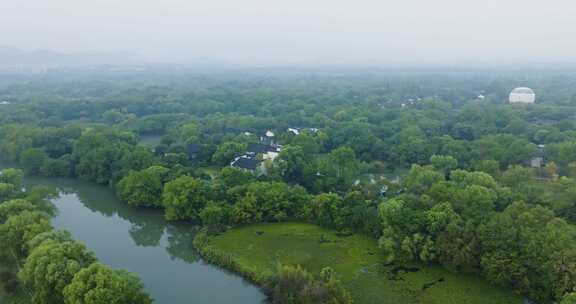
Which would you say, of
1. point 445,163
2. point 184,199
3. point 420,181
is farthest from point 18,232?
point 445,163

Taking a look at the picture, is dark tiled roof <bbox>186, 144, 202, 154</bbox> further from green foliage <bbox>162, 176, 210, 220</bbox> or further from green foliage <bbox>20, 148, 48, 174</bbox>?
green foliage <bbox>162, 176, 210, 220</bbox>

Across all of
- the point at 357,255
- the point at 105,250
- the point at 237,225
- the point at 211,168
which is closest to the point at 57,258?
the point at 105,250

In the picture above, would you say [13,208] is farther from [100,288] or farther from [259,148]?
[259,148]

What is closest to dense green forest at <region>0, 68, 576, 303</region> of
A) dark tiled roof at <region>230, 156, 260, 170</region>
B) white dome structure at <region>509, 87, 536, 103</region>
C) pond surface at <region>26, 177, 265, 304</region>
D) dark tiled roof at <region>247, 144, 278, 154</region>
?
dark tiled roof at <region>230, 156, 260, 170</region>

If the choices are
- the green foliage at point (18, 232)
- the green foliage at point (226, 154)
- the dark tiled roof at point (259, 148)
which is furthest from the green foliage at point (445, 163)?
the green foliage at point (18, 232)

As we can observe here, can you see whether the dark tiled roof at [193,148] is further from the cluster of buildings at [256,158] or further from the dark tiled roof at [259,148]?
the dark tiled roof at [259,148]

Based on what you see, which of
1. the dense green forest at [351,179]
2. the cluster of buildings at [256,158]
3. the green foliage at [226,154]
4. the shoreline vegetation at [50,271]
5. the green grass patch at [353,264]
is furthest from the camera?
the green foliage at [226,154]

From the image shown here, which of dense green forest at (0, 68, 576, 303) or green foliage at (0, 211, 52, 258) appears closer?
dense green forest at (0, 68, 576, 303)
